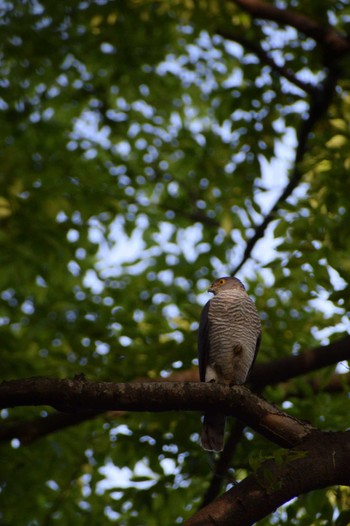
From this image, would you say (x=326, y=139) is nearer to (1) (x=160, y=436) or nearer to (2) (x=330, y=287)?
(2) (x=330, y=287)

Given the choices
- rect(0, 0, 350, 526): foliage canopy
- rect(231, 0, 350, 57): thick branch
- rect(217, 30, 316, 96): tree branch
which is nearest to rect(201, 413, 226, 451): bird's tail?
rect(0, 0, 350, 526): foliage canopy

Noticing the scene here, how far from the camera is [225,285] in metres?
5.70

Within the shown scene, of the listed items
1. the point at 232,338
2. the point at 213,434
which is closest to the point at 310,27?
the point at 232,338

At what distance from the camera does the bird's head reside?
223 inches

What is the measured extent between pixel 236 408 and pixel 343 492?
59.2 inches

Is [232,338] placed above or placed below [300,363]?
below

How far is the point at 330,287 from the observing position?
411cm

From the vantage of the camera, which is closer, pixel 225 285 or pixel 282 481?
pixel 282 481

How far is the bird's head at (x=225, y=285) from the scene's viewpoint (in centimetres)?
566

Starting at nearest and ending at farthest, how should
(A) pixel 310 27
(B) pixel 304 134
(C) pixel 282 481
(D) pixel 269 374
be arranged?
(C) pixel 282 481
(D) pixel 269 374
(A) pixel 310 27
(B) pixel 304 134

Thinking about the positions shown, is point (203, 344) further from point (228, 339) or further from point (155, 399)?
point (155, 399)

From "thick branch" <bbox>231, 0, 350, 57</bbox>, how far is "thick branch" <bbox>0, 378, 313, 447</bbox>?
13.3ft

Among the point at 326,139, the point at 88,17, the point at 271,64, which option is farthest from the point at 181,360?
the point at 88,17

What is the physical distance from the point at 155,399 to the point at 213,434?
5.39 ft
